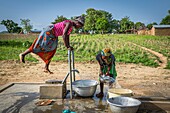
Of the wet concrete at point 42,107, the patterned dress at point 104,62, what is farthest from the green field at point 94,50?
the wet concrete at point 42,107

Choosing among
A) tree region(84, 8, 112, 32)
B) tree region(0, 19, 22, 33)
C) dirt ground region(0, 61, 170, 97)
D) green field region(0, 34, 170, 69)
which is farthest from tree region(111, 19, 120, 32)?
dirt ground region(0, 61, 170, 97)

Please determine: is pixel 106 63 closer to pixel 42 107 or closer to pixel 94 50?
pixel 42 107

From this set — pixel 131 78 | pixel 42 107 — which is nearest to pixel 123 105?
pixel 42 107

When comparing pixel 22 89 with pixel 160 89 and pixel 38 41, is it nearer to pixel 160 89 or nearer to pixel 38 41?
pixel 38 41

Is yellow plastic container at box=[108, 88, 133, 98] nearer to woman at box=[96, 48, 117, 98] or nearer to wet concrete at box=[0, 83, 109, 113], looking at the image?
wet concrete at box=[0, 83, 109, 113]

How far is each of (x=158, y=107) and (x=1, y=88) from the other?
392 centimetres

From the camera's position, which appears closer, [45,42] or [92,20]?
[45,42]

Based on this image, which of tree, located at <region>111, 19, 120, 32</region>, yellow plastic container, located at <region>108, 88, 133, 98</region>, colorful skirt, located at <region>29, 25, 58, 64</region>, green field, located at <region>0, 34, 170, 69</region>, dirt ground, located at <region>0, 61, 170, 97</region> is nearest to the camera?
yellow plastic container, located at <region>108, 88, 133, 98</region>

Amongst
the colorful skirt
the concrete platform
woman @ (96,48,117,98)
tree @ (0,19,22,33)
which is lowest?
the concrete platform

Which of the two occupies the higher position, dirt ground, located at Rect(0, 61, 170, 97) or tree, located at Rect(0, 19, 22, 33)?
tree, located at Rect(0, 19, 22, 33)

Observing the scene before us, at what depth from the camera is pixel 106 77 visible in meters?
4.06

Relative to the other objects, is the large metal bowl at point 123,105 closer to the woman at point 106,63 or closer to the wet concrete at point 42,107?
the wet concrete at point 42,107

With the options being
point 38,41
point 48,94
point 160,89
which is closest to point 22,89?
point 48,94

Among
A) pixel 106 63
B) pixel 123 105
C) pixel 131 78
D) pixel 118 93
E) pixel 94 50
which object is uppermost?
pixel 94 50
